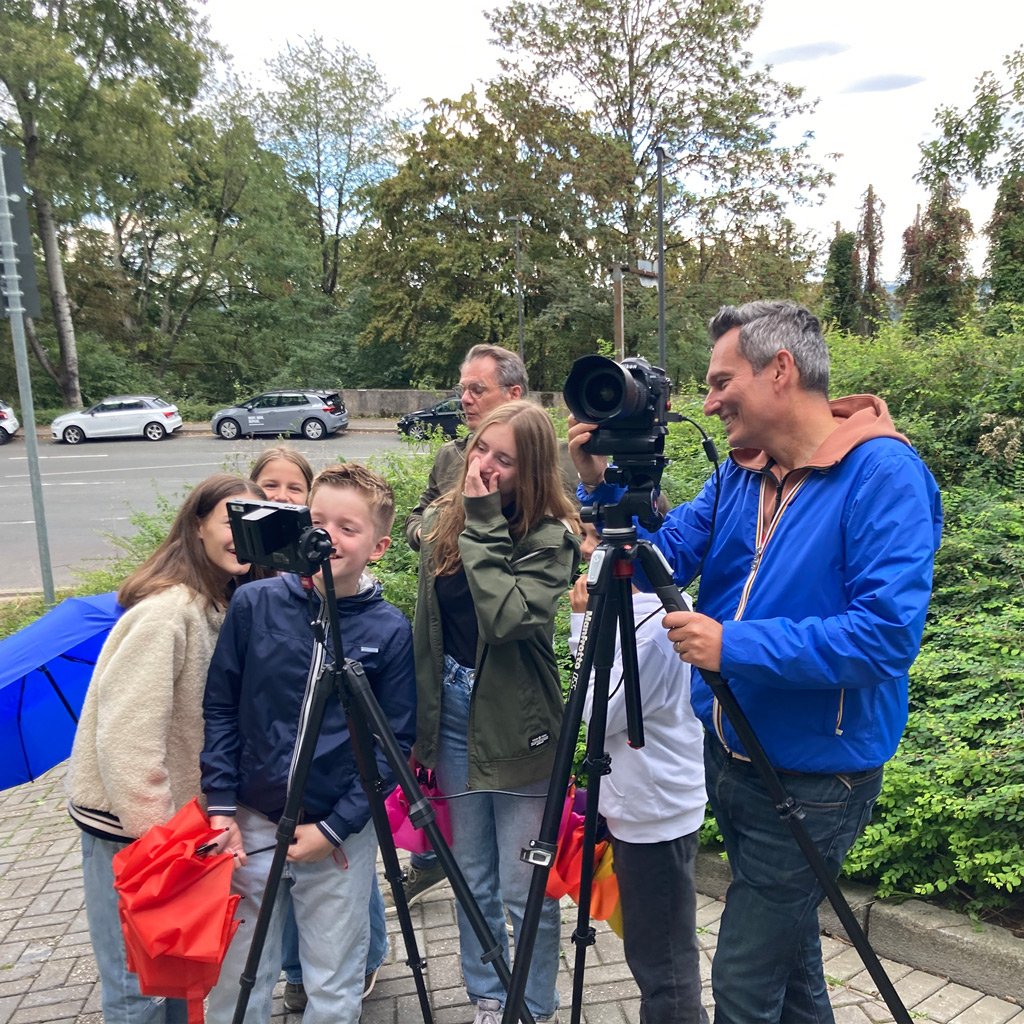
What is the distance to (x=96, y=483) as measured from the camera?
1539cm

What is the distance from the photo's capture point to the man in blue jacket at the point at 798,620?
1.50m

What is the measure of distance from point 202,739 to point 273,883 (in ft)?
1.65

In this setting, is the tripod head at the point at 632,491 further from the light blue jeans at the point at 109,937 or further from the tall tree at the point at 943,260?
the tall tree at the point at 943,260

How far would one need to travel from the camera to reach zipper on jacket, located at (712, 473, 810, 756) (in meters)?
1.73

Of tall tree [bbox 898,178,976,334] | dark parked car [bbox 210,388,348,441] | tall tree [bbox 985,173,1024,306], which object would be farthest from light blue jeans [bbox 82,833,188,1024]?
dark parked car [bbox 210,388,348,441]

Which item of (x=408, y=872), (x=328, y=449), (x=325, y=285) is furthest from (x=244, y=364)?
(x=408, y=872)

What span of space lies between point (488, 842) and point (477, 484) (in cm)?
Result: 107

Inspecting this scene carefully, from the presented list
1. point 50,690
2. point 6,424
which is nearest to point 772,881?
point 50,690

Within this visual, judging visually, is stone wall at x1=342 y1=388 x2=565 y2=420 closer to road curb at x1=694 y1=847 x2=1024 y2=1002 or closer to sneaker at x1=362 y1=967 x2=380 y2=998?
sneaker at x1=362 y1=967 x2=380 y2=998

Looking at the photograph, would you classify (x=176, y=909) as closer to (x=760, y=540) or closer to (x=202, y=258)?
(x=760, y=540)

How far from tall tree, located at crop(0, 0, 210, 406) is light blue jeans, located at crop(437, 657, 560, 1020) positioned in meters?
25.8

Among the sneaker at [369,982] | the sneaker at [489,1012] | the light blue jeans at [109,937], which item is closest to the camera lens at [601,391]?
the light blue jeans at [109,937]

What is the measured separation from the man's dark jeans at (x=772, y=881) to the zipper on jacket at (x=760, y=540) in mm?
103

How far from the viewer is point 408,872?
3213 mm
